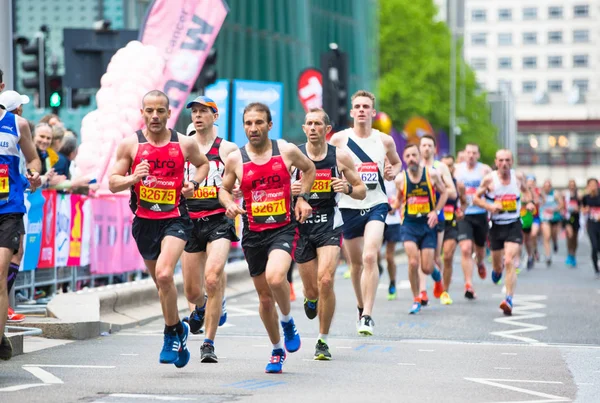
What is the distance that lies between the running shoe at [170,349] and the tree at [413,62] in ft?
185

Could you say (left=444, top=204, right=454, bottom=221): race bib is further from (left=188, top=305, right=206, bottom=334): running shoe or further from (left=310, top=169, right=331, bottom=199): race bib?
(left=310, top=169, right=331, bottom=199): race bib

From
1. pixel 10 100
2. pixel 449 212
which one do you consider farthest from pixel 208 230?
Result: pixel 449 212

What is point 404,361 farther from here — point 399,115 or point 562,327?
point 399,115

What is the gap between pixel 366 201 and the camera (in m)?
12.9

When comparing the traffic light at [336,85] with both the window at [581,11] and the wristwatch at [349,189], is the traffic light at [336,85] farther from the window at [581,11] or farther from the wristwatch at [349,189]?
the window at [581,11]

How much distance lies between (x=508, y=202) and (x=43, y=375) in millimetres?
8392

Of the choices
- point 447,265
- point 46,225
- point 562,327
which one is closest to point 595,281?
point 447,265

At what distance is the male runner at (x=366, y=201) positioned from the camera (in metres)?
12.6

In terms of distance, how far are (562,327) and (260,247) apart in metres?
5.61

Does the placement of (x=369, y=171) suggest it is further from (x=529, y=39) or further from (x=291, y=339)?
(x=529, y=39)

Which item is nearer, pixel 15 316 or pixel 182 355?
pixel 182 355

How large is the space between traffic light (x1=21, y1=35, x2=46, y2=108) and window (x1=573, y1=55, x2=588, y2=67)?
131 metres

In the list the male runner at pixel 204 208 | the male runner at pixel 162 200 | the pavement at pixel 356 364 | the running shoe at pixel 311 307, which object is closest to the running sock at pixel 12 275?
the pavement at pixel 356 364

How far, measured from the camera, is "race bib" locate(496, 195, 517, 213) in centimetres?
1614
